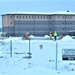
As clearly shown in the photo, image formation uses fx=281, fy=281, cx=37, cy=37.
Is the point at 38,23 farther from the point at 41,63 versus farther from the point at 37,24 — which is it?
the point at 41,63

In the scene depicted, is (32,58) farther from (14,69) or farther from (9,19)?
(9,19)

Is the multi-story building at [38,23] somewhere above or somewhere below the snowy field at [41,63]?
above

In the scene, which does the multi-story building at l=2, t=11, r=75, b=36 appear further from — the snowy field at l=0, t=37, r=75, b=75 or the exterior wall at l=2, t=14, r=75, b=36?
the snowy field at l=0, t=37, r=75, b=75

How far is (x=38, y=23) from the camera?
214 feet

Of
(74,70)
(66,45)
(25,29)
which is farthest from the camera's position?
(25,29)

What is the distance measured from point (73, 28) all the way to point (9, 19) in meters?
15.1

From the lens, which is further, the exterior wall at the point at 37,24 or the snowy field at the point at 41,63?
the exterior wall at the point at 37,24

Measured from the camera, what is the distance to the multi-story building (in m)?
63.7

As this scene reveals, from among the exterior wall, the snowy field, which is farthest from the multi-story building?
the snowy field

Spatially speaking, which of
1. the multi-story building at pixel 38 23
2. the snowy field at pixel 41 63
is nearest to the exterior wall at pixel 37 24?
the multi-story building at pixel 38 23

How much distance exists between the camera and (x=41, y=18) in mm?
65125

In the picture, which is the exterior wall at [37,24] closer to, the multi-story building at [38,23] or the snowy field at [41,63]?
the multi-story building at [38,23]

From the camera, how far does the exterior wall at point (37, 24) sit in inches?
2509

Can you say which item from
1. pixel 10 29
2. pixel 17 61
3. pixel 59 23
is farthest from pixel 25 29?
pixel 17 61
